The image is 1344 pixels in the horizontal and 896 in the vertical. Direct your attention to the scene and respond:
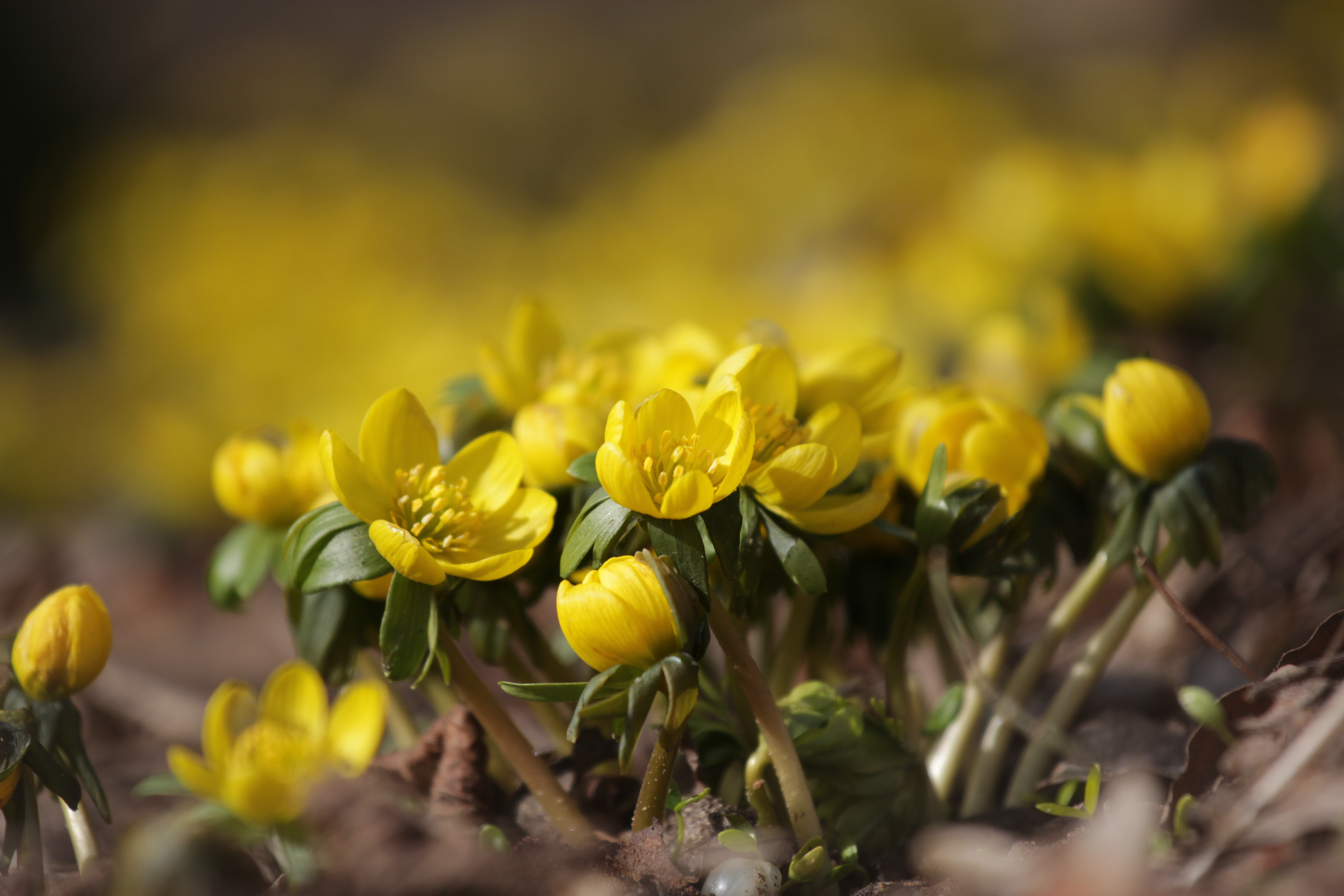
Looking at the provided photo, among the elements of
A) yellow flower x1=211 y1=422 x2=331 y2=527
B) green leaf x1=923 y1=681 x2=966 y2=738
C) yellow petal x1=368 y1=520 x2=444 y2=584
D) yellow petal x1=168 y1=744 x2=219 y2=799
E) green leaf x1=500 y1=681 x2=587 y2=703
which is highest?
yellow petal x1=368 y1=520 x2=444 y2=584

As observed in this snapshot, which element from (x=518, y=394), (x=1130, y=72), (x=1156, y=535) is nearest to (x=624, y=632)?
(x=518, y=394)

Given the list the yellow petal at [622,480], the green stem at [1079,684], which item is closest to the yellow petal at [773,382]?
the yellow petal at [622,480]

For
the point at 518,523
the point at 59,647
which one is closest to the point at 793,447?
the point at 518,523

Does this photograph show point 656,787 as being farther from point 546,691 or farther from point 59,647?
point 59,647

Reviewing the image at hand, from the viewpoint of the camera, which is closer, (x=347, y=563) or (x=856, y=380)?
(x=347, y=563)

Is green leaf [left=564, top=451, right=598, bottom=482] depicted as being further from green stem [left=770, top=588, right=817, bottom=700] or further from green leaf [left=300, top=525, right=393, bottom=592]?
green stem [left=770, top=588, right=817, bottom=700]

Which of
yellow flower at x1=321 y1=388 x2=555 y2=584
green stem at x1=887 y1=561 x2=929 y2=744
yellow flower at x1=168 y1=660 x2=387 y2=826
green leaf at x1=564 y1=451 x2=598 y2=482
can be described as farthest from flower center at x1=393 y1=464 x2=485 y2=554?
green stem at x1=887 y1=561 x2=929 y2=744
